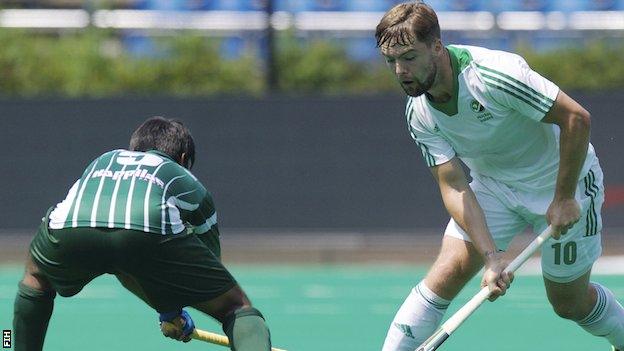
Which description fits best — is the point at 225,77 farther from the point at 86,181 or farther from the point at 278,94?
the point at 86,181

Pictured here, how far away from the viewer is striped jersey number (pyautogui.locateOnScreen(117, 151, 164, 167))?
4891mm

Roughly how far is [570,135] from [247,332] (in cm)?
141

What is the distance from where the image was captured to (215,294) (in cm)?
489

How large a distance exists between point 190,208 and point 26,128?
6614mm

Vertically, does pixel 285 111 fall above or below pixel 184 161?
below

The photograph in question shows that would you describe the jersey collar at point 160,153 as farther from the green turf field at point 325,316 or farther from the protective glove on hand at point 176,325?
the green turf field at point 325,316

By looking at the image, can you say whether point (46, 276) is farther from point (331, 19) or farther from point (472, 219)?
point (331, 19)

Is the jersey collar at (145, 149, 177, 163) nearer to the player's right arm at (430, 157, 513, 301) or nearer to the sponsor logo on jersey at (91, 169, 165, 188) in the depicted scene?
the sponsor logo on jersey at (91, 169, 165, 188)

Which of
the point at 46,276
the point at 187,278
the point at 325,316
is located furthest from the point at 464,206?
the point at 325,316

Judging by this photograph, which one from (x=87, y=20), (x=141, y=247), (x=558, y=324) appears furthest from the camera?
(x=87, y=20)

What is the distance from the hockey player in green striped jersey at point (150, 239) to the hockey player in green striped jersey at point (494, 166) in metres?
0.86

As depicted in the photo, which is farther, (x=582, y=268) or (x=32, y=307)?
(x=582, y=268)

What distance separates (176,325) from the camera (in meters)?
Answer: 5.25

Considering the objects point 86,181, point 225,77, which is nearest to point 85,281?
point 86,181
